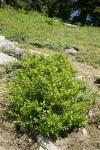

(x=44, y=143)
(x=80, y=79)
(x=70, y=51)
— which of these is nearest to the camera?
(x=44, y=143)

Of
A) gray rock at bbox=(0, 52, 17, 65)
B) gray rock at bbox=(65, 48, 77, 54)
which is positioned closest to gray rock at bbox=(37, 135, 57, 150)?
gray rock at bbox=(0, 52, 17, 65)

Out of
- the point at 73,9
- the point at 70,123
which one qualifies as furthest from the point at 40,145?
the point at 73,9

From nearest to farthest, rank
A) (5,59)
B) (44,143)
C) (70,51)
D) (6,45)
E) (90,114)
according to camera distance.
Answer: (44,143)
(90,114)
(5,59)
(6,45)
(70,51)

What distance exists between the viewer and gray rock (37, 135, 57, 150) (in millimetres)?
6738

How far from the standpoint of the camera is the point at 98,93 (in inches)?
355

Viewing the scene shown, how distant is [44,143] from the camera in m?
6.76

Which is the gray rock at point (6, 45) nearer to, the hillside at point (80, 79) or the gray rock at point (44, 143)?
the hillside at point (80, 79)

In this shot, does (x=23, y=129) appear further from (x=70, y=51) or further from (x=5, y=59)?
(x=70, y=51)

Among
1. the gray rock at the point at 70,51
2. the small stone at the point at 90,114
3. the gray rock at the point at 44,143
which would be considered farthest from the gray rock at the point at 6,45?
the gray rock at the point at 44,143

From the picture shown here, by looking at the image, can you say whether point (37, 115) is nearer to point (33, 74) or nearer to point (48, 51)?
point (33, 74)

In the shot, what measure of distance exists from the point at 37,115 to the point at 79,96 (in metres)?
1.66

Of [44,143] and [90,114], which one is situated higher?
[90,114]

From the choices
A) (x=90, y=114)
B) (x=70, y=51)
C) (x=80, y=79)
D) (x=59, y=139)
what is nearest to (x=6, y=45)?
(x=70, y=51)

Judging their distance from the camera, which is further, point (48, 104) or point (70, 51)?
point (70, 51)
